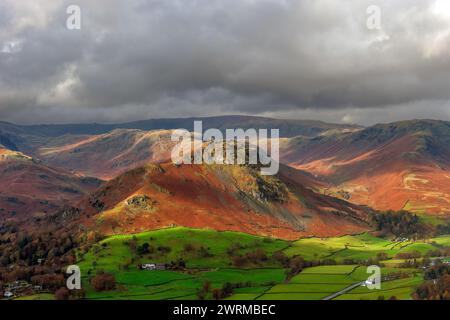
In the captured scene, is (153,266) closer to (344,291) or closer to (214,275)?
(214,275)

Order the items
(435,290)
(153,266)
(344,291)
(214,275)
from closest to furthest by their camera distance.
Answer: (435,290) < (344,291) < (214,275) < (153,266)

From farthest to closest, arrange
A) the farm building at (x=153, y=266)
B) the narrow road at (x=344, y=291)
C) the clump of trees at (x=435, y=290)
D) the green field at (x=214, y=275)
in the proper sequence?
the farm building at (x=153, y=266) → the green field at (x=214, y=275) → the narrow road at (x=344, y=291) → the clump of trees at (x=435, y=290)

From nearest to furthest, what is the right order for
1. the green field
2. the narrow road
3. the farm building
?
the narrow road
the green field
the farm building

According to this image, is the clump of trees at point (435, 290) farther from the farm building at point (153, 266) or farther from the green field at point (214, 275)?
the farm building at point (153, 266)

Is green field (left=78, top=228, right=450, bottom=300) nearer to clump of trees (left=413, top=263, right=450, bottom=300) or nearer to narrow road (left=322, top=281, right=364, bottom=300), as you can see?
narrow road (left=322, top=281, right=364, bottom=300)

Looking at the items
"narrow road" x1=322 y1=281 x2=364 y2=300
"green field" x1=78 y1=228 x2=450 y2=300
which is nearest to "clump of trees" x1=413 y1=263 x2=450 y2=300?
"green field" x1=78 y1=228 x2=450 y2=300

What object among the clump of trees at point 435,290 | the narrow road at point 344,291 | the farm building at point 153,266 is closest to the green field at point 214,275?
the narrow road at point 344,291

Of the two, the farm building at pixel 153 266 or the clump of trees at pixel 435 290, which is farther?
the farm building at pixel 153 266

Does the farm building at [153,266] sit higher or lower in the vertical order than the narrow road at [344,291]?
higher

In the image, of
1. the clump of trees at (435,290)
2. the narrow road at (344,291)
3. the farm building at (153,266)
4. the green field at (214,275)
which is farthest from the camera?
the farm building at (153,266)

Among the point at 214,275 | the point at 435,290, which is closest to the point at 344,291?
the point at 435,290

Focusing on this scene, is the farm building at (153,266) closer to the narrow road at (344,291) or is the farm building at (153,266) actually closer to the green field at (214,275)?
the green field at (214,275)
